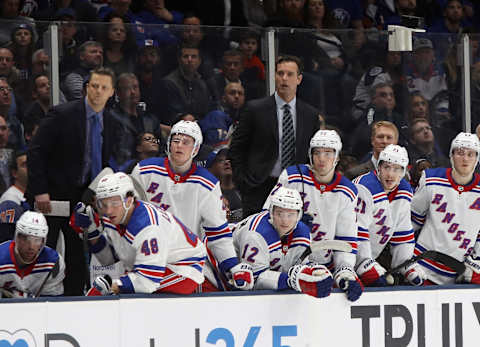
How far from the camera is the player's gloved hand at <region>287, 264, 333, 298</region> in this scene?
229 inches

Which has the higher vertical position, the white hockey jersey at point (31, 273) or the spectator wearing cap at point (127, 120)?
the spectator wearing cap at point (127, 120)

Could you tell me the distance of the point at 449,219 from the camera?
7008 mm

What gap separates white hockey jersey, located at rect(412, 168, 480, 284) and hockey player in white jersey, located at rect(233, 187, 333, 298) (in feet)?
3.23

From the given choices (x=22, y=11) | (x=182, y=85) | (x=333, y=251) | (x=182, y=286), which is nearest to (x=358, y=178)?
(x=333, y=251)

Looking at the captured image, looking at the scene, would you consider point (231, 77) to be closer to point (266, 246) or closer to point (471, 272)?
point (266, 246)

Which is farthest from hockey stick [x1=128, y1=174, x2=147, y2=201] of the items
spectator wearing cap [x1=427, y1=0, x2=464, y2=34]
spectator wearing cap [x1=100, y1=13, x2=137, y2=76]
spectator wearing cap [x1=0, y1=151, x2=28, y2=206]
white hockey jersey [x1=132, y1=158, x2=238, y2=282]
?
spectator wearing cap [x1=427, y1=0, x2=464, y2=34]

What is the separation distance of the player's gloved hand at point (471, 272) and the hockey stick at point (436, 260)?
1.2 inches

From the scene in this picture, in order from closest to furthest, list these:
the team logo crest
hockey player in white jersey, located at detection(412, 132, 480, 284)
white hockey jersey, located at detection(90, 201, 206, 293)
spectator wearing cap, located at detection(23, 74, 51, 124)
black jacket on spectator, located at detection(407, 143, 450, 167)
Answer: the team logo crest → white hockey jersey, located at detection(90, 201, 206, 293) → spectator wearing cap, located at detection(23, 74, 51, 124) → hockey player in white jersey, located at detection(412, 132, 480, 284) → black jacket on spectator, located at detection(407, 143, 450, 167)

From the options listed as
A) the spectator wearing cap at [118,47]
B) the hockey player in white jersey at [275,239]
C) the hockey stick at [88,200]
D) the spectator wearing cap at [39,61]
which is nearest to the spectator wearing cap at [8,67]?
the spectator wearing cap at [39,61]

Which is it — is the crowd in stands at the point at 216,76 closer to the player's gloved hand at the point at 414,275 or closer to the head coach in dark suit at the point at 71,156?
the head coach in dark suit at the point at 71,156

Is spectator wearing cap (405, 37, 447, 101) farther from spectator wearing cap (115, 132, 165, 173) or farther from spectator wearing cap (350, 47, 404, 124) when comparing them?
spectator wearing cap (115, 132, 165, 173)

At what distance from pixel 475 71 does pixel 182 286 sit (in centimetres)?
304

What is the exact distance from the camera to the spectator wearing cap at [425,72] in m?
7.59

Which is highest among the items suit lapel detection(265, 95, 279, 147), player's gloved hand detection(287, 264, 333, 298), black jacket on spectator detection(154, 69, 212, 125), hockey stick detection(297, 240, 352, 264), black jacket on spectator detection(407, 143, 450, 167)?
black jacket on spectator detection(154, 69, 212, 125)
